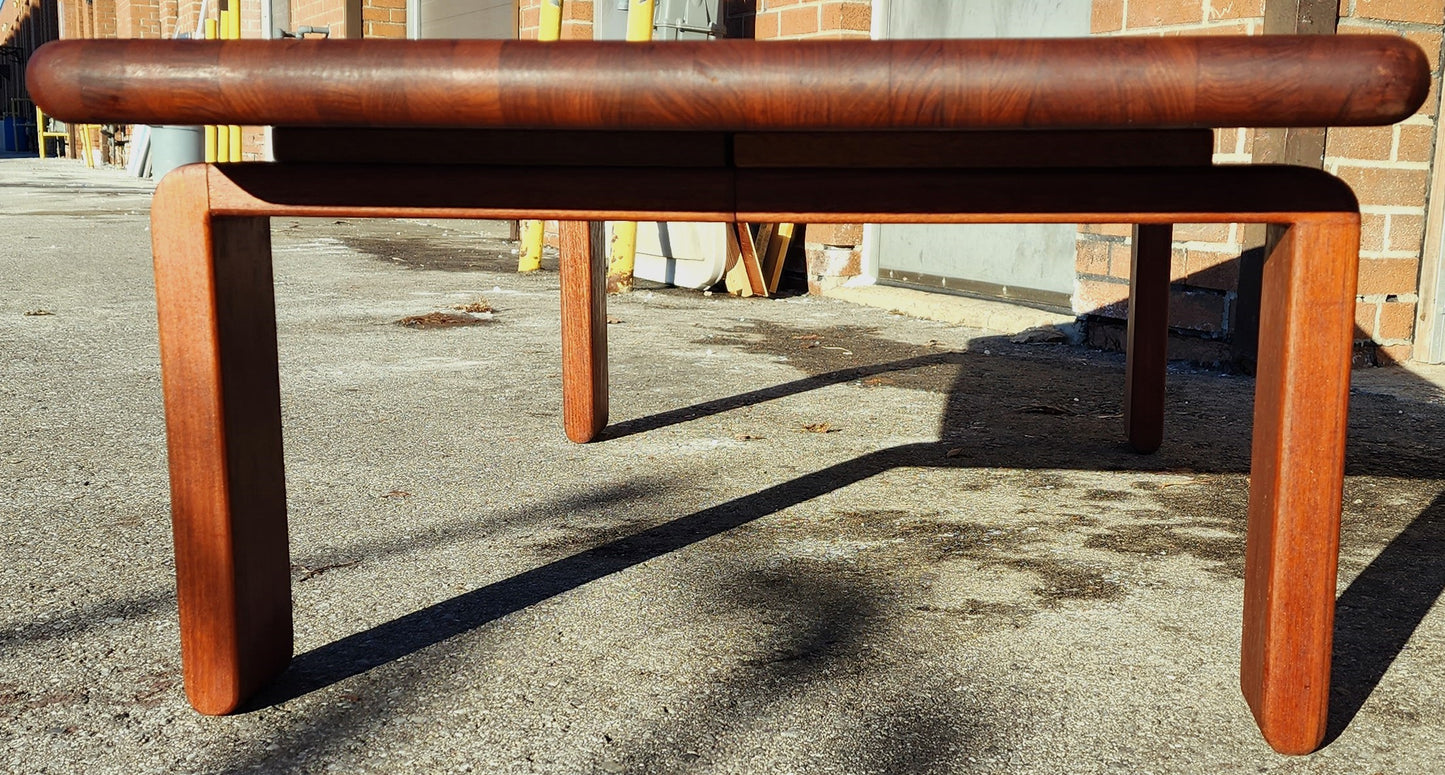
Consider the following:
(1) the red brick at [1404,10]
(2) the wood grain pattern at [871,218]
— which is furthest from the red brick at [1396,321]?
(2) the wood grain pattern at [871,218]

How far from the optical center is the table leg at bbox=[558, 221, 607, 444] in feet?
8.38

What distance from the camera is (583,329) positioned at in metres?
2.57

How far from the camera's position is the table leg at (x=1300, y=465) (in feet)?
3.88

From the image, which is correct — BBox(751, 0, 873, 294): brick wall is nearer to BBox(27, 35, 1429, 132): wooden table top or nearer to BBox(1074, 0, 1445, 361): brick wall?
BBox(1074, 0, 1445, 361): brick wall

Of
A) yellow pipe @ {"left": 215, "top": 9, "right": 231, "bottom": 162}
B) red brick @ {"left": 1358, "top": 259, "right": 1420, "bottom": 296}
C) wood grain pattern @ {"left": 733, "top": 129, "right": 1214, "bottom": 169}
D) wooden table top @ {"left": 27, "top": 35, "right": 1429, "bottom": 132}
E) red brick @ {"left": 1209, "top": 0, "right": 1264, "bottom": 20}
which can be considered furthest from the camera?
yellow pipe @ {"left": 215, "top": 9, "right": 231, "bottom": 162}

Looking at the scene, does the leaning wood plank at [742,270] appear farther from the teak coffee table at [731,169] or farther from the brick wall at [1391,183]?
the teak coffee table at [731,169]

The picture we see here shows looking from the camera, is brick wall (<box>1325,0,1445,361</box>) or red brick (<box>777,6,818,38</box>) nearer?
brick wall (<box>1325,0,1445,361</box>)

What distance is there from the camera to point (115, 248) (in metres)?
7.11

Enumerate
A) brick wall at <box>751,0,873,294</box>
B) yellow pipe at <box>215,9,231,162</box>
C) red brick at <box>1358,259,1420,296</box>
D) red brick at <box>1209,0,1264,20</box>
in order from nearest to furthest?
red brick at <box>1209,0,1264,20</box>, red brick at <box>1358,259,1420,296</box>, brick wall at <box>751,0,873,294</box>, yellow pipe at <box>215,9,231,162</box>

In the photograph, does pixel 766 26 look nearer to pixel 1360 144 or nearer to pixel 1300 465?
pixel 1360 144

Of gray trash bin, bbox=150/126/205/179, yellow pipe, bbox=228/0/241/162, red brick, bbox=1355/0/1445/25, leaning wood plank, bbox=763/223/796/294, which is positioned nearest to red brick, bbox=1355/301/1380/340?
red brick, bbox=1355/0/1445/25

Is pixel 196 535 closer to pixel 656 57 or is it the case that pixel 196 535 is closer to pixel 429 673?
pixel 429 673

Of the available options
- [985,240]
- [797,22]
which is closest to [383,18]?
[797,22]

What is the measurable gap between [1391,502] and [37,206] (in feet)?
36.6
